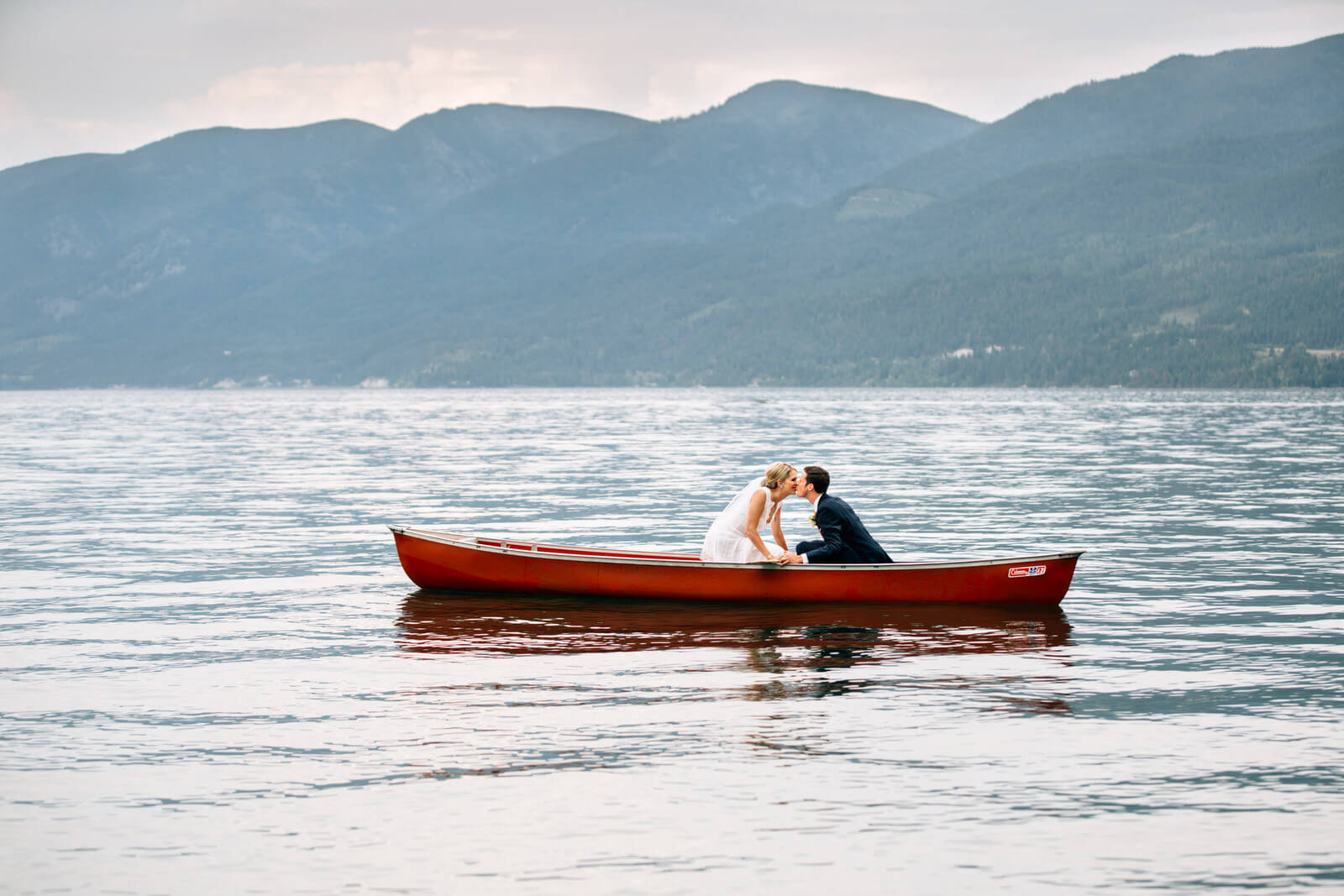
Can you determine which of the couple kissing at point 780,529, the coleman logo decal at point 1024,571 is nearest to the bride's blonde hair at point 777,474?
the couple kissing at point 780,529

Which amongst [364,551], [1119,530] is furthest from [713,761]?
[1119,530]

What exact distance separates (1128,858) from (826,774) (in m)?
2.89

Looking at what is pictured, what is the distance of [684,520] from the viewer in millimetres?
37000

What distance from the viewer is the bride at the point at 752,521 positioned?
813 inches

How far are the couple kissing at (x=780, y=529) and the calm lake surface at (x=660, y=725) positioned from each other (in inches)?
35.1

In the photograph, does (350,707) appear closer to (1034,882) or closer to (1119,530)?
(1034,882)

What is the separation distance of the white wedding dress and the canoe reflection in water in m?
0.85

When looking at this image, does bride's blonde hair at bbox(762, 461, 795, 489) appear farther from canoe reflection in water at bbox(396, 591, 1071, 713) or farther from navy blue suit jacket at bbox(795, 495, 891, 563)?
canoe reflection in water at bbox(396, 591, 1071, 713)

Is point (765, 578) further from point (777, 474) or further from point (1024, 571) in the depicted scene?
point (1024, 571)

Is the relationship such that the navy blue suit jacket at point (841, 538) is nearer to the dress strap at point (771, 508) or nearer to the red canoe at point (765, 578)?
the red canoe at point (765, 578)

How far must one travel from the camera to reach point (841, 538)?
2148cm

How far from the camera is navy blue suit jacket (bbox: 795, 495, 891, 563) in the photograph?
21.4 m

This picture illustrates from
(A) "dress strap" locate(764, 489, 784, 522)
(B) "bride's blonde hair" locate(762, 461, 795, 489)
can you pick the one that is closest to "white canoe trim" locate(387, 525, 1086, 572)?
(A) "dress strap" locate(764, 489, 784, 522)

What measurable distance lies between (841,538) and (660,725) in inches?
302
